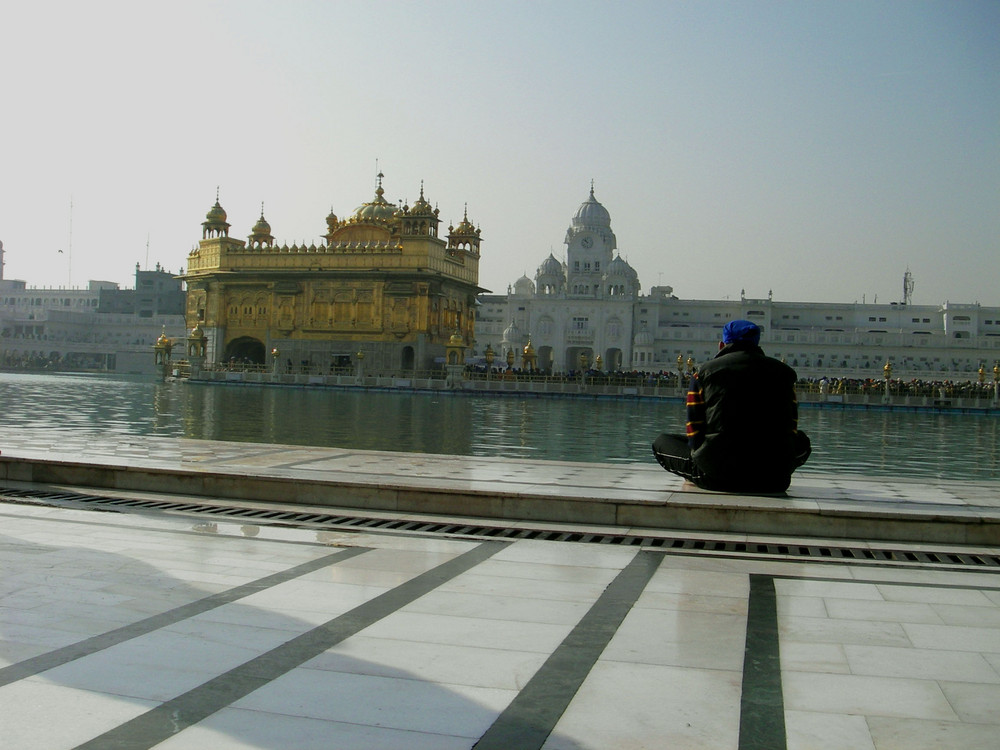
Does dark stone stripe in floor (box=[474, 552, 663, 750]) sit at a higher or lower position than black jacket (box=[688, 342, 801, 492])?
lower

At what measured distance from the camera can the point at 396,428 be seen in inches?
945

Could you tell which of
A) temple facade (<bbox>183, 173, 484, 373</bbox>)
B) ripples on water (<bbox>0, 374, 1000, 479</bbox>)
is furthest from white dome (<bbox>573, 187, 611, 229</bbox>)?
ripples on water (<bbox>0, 374, 1000, 479</bbox>)

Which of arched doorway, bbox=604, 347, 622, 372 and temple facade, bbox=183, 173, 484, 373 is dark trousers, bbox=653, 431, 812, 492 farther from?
arched doorway, bbox=604, 347, 622, 372

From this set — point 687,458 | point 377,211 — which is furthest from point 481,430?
point 377,211

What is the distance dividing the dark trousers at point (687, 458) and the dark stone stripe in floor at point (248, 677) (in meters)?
3.44

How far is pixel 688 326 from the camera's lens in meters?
94.9

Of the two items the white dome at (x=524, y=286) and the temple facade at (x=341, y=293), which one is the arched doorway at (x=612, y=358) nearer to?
the white dome at (x=524, y=286)

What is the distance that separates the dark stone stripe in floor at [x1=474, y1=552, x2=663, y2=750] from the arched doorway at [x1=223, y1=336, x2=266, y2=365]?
6173cm

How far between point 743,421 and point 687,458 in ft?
2.91

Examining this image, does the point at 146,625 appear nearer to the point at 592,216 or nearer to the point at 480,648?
the point at 480,648

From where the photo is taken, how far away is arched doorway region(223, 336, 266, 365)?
6562cm

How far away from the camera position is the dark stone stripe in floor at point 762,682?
341 centimetres

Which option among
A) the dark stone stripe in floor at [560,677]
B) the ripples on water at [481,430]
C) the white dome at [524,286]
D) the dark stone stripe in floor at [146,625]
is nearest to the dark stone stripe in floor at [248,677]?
the dark stone stripe in floor at [146,625]

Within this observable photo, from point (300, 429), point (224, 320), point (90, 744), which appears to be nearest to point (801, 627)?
point (90, 744)
